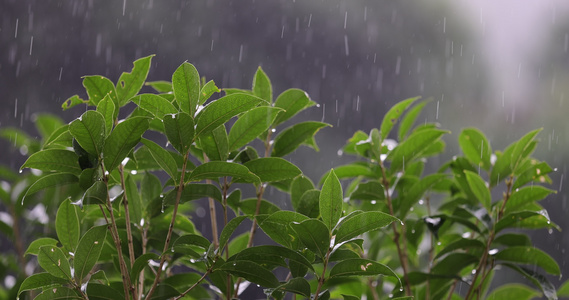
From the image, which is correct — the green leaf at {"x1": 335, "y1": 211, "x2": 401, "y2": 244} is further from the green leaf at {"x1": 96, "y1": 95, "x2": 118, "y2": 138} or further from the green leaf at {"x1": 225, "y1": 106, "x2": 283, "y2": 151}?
the green leaf at {"x1": 96, "y1": 95, "x2": 118, "y2": 138}

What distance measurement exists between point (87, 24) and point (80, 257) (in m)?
4.22

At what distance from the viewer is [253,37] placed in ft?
16.1

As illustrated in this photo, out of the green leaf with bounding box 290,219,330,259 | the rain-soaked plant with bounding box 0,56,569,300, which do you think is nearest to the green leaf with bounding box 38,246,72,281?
the rain-soaked plant with bounding box 0,56,569,300

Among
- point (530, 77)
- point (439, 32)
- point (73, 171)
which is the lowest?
point (530, 77)

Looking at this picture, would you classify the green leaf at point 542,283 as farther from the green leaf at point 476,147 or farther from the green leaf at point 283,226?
the green leaf at point 283,226

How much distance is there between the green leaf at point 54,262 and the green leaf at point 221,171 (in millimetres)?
203

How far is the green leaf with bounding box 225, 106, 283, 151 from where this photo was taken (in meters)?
0.84

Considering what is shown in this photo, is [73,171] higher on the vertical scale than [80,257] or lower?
higher

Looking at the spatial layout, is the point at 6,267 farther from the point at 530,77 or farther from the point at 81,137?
the point at 530,77

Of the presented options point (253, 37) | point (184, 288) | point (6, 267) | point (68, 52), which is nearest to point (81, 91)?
point (68, 52)

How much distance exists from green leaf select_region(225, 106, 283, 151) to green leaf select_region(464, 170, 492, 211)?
1.32 feet

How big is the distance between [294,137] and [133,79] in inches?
11.5

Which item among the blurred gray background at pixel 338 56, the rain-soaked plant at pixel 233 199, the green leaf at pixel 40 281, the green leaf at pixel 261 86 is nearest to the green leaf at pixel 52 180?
the rain-soaked plant at pixel 233 199

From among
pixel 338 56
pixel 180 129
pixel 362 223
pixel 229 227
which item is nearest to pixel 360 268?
pixel 362 223
